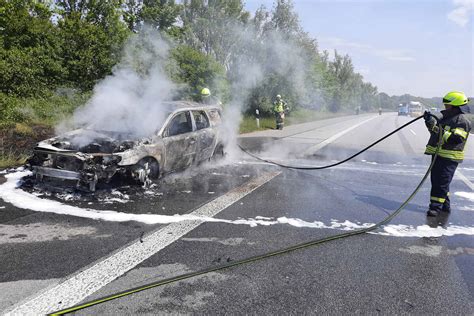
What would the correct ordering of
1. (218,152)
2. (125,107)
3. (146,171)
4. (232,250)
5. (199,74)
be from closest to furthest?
(232,250) < (146,171) < (125,107) < (218,152) < (199,74)

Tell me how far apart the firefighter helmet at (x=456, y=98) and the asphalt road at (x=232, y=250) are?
5.61 ft

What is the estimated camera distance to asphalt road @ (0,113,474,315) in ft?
9.82

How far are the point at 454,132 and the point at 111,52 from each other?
15751 mm

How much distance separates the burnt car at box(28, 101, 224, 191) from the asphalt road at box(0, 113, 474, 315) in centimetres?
36

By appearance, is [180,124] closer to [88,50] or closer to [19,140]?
[19,140]

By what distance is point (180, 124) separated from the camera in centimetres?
741

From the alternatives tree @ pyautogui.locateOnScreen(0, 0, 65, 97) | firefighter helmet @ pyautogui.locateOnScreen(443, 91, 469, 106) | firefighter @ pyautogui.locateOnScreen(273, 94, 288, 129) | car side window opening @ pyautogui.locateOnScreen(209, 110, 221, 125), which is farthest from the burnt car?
firefighter @ pyautogui.locateOnScreen(273, 94, 288, 129)

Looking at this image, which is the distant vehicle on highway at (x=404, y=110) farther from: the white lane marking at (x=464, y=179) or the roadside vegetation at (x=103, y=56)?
the white lane marking at (x=464, y=179)

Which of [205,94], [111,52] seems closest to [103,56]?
[111,52]

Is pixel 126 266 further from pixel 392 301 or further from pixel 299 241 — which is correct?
pixel 392 301

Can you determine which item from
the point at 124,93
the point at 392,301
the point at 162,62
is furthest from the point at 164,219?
the point at 162,62

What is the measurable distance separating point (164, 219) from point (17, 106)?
10821mm

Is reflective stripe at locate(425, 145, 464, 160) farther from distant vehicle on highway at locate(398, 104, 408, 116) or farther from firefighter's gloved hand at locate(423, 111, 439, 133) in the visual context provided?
distant vehicle on highway at locate(398, 104, 408, 116)

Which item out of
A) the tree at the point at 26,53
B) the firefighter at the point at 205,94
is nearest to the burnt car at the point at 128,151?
the firefighter at the point at 205,94
